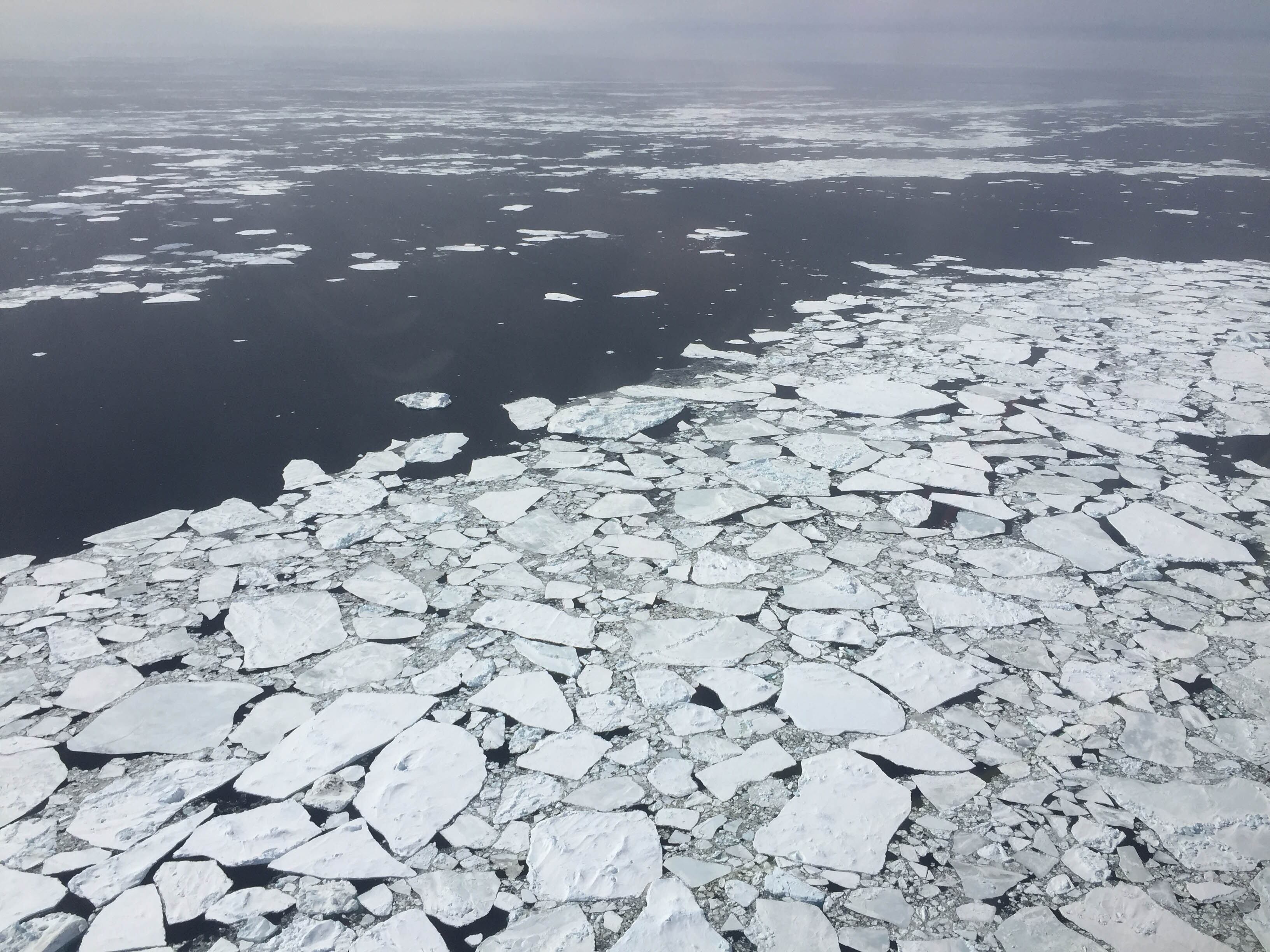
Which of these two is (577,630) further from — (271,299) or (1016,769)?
(271,299)

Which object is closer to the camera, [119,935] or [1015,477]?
[119,935]

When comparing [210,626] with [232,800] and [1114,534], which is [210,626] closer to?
[232,800]

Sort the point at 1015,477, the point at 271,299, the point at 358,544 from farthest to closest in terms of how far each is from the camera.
→ the point at 271,299, the point at 1015,477, the point at 358,544

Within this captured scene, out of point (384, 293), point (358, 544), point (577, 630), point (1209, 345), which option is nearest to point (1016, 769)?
point (577, 630)

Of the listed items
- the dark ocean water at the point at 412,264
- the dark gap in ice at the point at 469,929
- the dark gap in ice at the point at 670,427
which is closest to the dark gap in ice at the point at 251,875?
the dark gap in ice at the point at 469,929

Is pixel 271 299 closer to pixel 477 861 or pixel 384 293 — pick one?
pixel 384 293

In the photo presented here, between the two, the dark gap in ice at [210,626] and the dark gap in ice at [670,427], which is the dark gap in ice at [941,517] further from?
the dark gap in ice at [210,626]

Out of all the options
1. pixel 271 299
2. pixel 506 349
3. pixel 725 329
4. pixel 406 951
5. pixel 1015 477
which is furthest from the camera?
pixel 271 299
